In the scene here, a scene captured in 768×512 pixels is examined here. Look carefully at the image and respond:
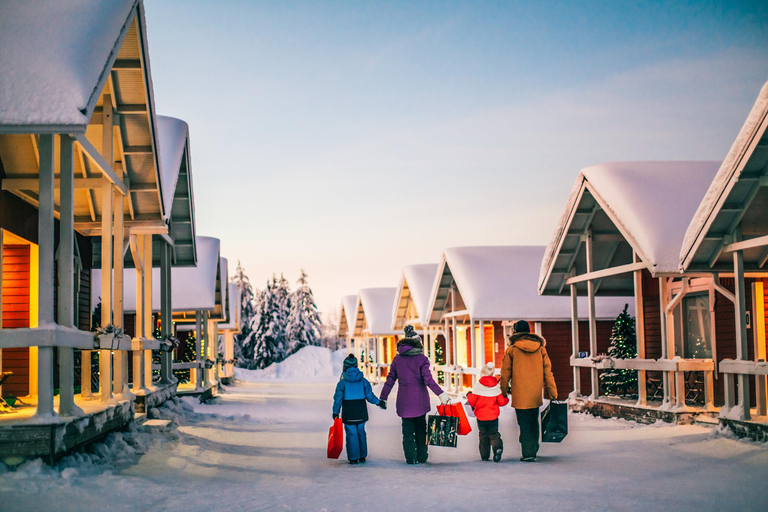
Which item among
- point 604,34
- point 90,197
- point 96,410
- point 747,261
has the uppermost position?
point 604,34

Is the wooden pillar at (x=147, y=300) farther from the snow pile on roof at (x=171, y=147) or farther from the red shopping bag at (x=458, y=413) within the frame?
the red shopping bag at (x=458, y=413)

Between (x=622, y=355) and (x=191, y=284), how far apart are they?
1301 centimetres

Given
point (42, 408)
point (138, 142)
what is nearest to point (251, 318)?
point (138, 142)

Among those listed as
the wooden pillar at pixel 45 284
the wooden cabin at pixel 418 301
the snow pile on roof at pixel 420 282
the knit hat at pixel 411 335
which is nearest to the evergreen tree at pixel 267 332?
the wooden cabin at pixel 418 301

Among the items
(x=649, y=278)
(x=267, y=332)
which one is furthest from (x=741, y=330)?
(x=267, y=332)

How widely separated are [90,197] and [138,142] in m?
1.71

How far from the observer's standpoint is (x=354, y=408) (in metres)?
10.0

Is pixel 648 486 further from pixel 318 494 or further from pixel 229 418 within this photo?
pixel 229 418

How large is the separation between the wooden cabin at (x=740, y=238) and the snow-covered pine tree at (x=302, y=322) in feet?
204

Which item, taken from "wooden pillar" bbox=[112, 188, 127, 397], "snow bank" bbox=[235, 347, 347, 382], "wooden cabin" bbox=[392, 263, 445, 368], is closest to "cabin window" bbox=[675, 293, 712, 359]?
"wooden cabin" bbox=[392, 263, 445, 368]

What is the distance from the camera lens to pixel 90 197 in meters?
14.2

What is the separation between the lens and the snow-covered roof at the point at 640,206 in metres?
13.8

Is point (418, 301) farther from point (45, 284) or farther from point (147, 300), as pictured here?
point (45, 284)

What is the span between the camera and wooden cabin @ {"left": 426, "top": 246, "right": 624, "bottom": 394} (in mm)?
22992
